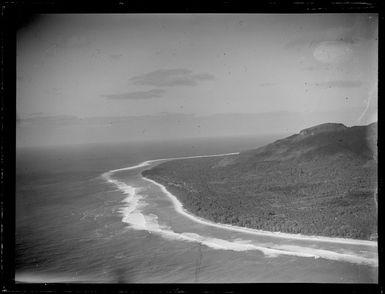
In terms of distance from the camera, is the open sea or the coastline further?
the coastline

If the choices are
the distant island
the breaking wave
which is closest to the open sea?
the breaking wave

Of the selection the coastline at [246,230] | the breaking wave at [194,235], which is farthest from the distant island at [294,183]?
the breaking wave at [194,235]

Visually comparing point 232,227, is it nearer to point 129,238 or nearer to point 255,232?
point 255,232

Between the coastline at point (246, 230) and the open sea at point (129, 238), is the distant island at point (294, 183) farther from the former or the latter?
the open sea at point (129, 238)

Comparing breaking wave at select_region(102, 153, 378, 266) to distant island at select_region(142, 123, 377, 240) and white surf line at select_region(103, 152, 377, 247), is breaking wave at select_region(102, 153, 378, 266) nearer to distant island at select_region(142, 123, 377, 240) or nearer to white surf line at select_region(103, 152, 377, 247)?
white surf line at select_region(103, 152, 377, 247)

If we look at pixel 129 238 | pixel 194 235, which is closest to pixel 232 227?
pixel 194 235
